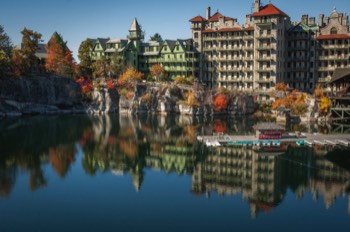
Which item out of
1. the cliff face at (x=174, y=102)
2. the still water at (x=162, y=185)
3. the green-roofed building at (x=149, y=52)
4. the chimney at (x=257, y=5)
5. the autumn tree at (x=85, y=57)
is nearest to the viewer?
the still water at (x=162, y=185)

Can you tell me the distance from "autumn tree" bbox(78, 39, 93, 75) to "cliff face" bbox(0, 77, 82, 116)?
6312mm

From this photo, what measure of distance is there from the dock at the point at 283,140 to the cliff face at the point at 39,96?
49.9 meters

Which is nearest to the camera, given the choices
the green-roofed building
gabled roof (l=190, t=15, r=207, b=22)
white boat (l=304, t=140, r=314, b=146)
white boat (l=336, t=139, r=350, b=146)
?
white boat (l=336, t=139, r=350, b=146)

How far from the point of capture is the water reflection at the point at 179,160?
135 ft

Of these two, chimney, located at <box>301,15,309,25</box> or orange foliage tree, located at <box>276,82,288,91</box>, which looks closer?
orange foliage tree, located at <box>276,82,288,91</box>

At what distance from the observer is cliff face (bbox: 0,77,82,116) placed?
318 ft

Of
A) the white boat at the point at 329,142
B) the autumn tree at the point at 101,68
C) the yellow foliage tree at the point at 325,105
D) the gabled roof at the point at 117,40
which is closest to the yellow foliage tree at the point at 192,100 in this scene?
the autumn tree at the point at 101,68

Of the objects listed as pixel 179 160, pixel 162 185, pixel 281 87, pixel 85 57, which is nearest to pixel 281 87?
pixel 281 87

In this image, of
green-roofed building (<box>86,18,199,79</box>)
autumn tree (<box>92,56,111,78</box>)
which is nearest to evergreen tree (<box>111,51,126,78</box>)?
autumn tree (<box>92,56,111,78</box>)

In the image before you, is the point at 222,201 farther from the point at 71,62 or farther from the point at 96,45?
the point at 96,45

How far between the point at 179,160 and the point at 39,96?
60.1 metres

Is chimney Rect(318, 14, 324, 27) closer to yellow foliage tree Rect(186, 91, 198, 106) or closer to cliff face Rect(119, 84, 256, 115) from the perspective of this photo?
cliff face Rect(119, 84, 256, 115)

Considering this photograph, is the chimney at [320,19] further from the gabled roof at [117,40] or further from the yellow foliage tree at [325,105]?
the gabled roof at [117,40]

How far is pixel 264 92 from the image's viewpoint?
98.2 meters
